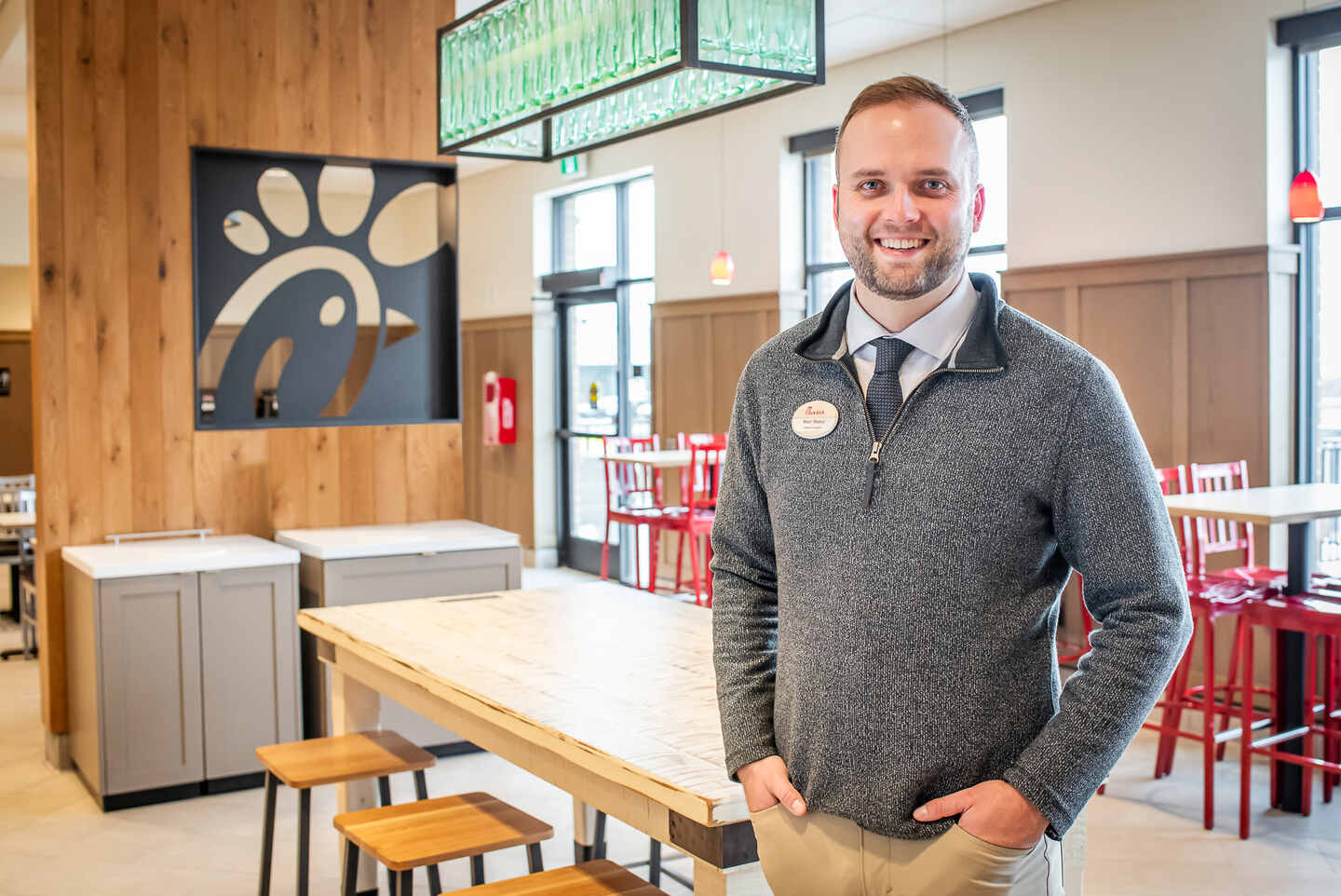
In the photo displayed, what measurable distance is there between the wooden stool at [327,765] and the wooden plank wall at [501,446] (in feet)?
20.6

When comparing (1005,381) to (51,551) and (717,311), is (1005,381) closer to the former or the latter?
(51,551)

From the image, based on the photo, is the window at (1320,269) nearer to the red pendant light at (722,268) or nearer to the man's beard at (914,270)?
the red pendant light at (722,268)

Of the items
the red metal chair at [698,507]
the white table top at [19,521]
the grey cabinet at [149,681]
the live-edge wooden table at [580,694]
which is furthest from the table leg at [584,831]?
the white table top at [19,521]

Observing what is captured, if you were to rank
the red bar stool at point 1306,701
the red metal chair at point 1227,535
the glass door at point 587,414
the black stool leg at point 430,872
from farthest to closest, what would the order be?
the glass door at point 587,414 < the red metal chair at point 1227,535 < the red bar stool at point 1306,701 < the black stool leg at point 430,872

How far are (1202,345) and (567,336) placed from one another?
204 inches

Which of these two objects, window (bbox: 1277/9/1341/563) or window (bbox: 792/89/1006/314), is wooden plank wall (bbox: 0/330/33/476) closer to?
window (bbox: 792/89/1006/314)

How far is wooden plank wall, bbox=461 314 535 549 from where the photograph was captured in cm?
955

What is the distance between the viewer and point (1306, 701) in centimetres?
421

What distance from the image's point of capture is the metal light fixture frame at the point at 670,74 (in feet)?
8.07

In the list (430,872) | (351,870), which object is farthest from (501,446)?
(351,870)

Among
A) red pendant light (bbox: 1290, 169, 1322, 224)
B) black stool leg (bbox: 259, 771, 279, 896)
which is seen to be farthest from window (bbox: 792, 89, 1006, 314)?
black stool leg (bbox: 259, 771, 279, 896)

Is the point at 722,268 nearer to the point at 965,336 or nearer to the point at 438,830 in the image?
the point at 438,830

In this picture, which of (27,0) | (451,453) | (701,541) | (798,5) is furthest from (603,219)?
(798,5)

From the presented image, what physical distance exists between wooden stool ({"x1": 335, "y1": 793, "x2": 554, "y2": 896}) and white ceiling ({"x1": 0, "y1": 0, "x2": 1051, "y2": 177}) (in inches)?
168
